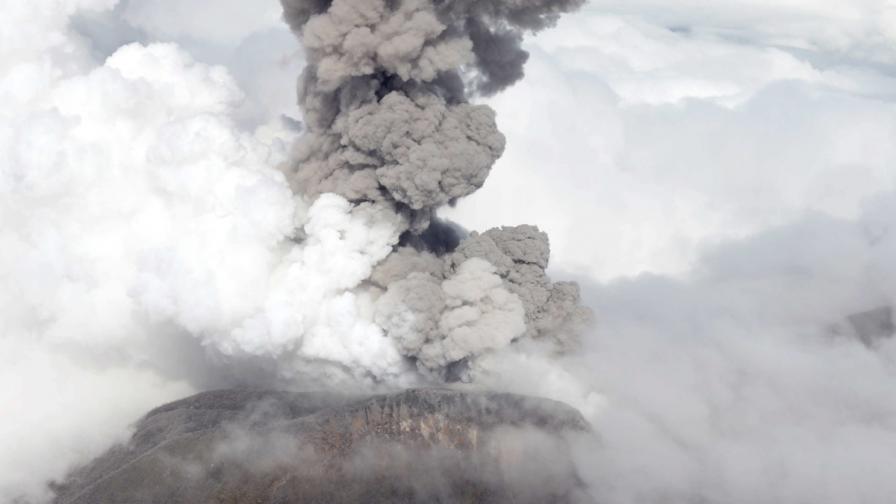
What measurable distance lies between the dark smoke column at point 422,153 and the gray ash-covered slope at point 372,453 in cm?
360

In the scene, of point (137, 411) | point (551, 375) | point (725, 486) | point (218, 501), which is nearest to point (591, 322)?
point (551, 375)

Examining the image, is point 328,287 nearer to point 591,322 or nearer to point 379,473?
point 379,473

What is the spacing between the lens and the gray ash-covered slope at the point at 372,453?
4766 centimetres

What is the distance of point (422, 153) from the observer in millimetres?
44344

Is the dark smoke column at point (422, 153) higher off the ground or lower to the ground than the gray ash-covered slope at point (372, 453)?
higher

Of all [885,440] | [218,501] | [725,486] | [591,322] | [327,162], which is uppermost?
[327,162]

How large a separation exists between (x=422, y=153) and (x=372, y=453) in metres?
16.2

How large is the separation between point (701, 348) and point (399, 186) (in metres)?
27.3

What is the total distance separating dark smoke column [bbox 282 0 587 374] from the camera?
4428 centimetres

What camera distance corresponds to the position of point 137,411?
52469 mm

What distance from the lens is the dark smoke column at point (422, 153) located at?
44281 mm

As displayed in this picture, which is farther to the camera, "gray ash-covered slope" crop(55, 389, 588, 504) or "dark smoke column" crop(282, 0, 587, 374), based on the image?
"gray ash-covered slope" crop(55, 389, 588, 504)

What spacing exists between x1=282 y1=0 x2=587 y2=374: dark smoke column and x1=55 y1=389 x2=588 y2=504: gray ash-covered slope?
3.60 m

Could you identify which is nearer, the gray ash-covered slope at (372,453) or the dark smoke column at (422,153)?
the dark smoke column at (422,153)
